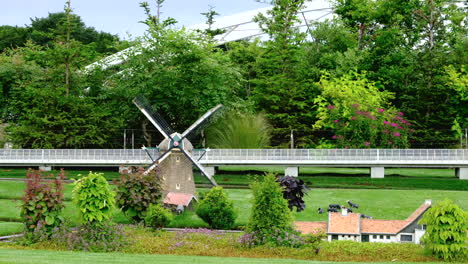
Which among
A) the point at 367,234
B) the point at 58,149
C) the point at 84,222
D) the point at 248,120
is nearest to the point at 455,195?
the point at 367,234

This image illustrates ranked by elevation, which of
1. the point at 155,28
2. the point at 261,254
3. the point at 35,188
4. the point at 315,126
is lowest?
the point at 261,254

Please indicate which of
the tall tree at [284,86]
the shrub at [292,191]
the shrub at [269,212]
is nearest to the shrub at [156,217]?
the shrub at [292,191]

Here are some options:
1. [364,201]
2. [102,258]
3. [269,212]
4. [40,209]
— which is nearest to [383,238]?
[269,212]

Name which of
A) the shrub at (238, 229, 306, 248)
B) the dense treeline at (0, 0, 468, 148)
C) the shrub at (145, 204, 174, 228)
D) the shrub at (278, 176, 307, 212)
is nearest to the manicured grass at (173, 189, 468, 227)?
the shrub at (278, 176, 307, 212)

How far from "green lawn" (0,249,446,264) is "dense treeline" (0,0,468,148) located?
30.0 m

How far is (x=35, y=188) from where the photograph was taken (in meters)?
20.7

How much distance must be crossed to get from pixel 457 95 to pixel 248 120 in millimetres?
14455

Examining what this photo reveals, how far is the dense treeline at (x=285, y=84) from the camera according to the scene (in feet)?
160

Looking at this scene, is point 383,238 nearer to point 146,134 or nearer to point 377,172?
point 377,172

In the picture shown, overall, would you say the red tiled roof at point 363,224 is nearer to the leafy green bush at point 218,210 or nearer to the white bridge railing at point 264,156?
the leafy green bush at point 218,210

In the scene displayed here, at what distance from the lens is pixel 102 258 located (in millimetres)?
17125

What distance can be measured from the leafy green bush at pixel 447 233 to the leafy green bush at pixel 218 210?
356 inches

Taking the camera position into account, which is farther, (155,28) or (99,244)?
(155,28)

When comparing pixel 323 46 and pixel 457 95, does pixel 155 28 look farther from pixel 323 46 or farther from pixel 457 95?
pixel 457 95
